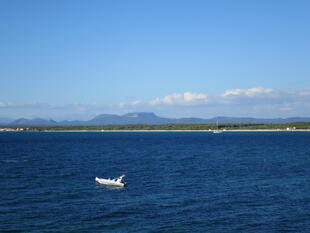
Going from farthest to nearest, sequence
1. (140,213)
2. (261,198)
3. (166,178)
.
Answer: (166,178) → (261,198) → (140,213)

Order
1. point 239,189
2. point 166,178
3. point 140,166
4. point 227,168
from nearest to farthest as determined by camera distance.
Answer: point 239,189 < point 166,178 < point 227,168 < point 140,166

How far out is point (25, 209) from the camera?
43.1m

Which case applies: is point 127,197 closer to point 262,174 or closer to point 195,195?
point 195,195

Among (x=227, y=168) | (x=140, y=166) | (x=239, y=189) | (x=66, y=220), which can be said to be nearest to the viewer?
(x=66, y=220)

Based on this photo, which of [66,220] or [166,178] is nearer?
[66,220]

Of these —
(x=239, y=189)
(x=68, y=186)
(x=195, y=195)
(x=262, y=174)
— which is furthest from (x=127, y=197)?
(x=262, y=174)

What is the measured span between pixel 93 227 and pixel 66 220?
140 inches

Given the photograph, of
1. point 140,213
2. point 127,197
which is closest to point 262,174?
point 127,197

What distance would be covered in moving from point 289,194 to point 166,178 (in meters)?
21.7

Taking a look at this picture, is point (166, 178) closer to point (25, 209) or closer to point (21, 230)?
point (25, 209)

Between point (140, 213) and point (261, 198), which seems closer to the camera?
point (140, 213)

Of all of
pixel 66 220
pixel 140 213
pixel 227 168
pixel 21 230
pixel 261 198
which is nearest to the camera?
pixel 21 230

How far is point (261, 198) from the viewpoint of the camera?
4834cm

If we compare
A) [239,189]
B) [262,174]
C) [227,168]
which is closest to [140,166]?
[227,168]
